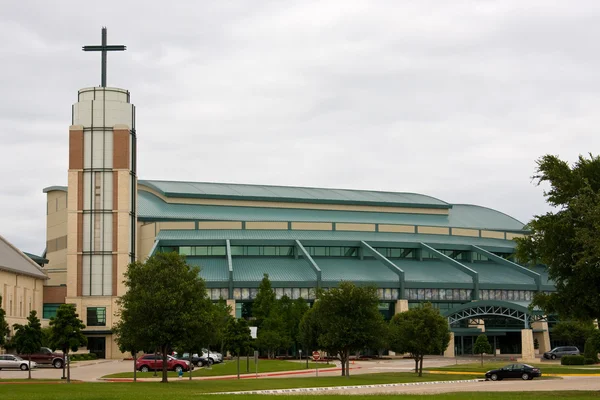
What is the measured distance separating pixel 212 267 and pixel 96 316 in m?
18.1

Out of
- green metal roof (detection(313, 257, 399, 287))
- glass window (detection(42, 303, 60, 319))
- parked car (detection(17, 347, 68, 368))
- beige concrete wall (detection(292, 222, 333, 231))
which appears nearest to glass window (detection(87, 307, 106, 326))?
glass window (detection(42, 303, 60, 319))

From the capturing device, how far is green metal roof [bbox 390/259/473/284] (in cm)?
11669

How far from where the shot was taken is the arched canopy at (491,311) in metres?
108

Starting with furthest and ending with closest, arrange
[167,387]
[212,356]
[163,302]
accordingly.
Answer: [212,356]
[163,302]
[167,387]

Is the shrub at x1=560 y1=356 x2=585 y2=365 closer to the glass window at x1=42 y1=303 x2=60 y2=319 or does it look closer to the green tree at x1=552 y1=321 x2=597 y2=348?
the green tree at x1=552 y1=321 x2=597 y2=348

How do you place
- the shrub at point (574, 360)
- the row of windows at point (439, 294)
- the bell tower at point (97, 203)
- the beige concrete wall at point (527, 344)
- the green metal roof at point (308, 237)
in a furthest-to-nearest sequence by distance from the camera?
the green metal roof at point (308, 237) → the row of windows at point (439, 294) → the beige concrete wall at point (527, 344) → the bell tower at point (97, 203) → the shrub at point (574, 360)

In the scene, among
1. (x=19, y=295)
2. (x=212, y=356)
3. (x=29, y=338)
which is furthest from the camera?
(x=19, y=295)

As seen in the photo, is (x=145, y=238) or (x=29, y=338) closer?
(x=29, y=338)

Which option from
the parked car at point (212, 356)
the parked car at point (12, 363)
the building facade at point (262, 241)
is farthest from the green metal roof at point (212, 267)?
the parked car at point (12, 363)

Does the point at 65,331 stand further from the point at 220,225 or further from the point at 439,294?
the point at 439,294

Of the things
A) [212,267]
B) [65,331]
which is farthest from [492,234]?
[65,331]

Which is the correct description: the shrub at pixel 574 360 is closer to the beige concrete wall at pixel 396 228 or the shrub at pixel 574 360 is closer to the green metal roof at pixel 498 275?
the green metal roof at pixel 498 275

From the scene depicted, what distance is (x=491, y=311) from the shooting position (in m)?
110

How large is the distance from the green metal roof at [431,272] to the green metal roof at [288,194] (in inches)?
691
